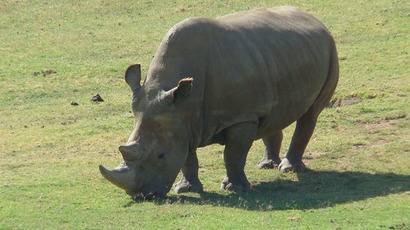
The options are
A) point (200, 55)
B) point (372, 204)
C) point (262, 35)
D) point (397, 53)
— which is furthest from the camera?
point (397, 53)

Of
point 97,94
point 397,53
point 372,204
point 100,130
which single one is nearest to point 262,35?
point 372,204

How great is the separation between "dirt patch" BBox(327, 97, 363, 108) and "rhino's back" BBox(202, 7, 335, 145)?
13.8 ft

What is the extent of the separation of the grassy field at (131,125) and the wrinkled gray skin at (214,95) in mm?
510

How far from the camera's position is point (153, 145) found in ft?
41.3

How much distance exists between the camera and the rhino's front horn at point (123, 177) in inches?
483

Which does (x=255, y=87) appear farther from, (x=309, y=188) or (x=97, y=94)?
(x=97, y=94)

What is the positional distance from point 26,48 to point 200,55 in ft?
50.1

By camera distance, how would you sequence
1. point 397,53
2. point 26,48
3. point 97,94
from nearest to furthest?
point 97,94, point 397,53, point 26,48

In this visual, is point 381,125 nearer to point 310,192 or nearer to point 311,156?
point 311,156

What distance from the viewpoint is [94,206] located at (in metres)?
12.4

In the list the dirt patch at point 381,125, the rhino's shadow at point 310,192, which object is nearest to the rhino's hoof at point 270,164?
the rhino's shadow at point 310,192

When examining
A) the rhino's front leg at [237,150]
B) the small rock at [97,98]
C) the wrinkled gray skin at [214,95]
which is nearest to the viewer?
the wrinkled gray skin at [214,95]

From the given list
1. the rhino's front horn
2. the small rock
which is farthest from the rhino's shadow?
the small rock

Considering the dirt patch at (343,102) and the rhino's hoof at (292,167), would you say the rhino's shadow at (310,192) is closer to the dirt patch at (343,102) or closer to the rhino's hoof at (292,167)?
the rhino's hoof at (292,167)
